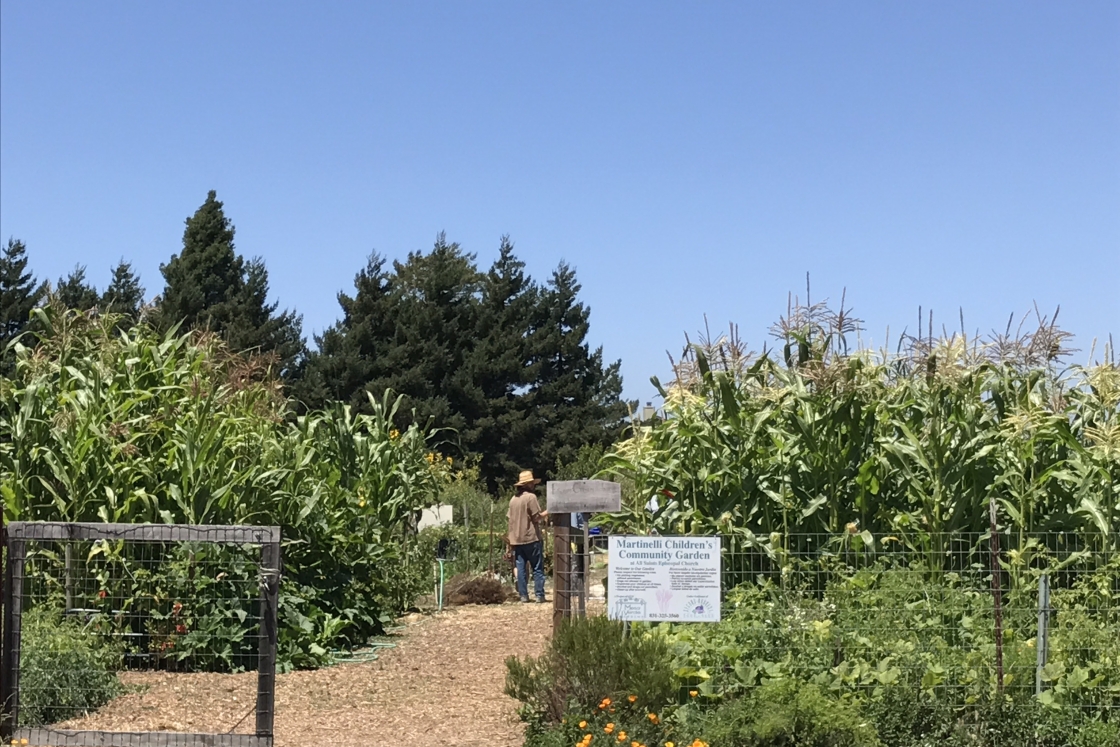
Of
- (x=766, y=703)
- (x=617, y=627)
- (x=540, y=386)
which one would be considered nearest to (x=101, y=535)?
(x=617, y=627)

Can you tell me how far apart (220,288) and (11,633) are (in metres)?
41.1

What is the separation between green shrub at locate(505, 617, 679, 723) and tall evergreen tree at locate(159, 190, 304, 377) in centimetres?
3786

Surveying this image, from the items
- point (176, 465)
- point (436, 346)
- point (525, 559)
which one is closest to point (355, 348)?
point (436, 346)

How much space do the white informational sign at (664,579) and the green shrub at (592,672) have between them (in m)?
0.21

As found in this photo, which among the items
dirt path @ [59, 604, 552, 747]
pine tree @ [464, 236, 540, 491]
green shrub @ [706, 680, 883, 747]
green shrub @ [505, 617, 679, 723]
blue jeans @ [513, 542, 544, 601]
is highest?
pine tree @ [464, 236, 540, 491]

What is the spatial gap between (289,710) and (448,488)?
17564 millimetres

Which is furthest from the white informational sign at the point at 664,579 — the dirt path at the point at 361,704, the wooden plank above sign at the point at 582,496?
the dirt path at the point at 361,704

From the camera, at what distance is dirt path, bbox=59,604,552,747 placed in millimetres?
7445

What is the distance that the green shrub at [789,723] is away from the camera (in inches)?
237

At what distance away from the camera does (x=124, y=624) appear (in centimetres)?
920

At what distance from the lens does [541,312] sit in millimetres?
51375

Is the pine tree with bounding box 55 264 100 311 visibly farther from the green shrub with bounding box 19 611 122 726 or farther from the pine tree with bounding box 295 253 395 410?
the green shrub with bounding box 19 611 122 726

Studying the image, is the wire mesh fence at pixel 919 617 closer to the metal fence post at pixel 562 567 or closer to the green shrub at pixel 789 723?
the metal fence post at pixel 562 567

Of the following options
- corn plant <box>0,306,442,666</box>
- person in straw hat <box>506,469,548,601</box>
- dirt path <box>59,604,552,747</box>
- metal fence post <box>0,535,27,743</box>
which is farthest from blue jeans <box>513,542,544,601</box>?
metal fence post <box>0,535,27,743</box>
